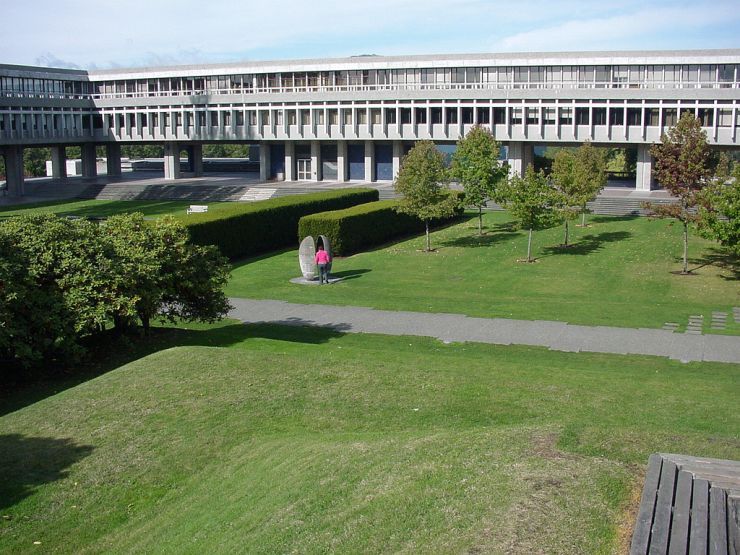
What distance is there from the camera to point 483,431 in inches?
473

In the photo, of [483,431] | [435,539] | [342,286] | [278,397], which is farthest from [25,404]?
[342,286]

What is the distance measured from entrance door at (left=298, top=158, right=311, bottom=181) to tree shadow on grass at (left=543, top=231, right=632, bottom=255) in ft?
103

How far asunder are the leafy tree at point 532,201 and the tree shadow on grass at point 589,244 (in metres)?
1.72

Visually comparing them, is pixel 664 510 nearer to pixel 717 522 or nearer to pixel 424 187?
pixel 717 522

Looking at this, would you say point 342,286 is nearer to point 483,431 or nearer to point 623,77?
point 483,431

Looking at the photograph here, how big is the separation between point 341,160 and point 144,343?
4675 cm

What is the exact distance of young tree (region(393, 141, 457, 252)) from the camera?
38.0 meters

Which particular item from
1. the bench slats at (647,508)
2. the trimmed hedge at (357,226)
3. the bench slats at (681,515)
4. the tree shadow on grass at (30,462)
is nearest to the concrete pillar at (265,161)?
the trimmed hedge at (357,226)

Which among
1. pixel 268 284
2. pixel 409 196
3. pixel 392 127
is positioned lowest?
pixel 268 284

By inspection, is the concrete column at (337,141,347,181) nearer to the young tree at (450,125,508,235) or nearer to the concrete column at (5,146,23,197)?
the young tree at (450,125,508,235)

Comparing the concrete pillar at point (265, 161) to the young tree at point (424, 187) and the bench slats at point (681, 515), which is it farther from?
the bench slats at point (681, 515)

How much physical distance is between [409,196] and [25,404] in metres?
24.5

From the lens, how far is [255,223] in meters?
37.7

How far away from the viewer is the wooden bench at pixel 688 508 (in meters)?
8.03
